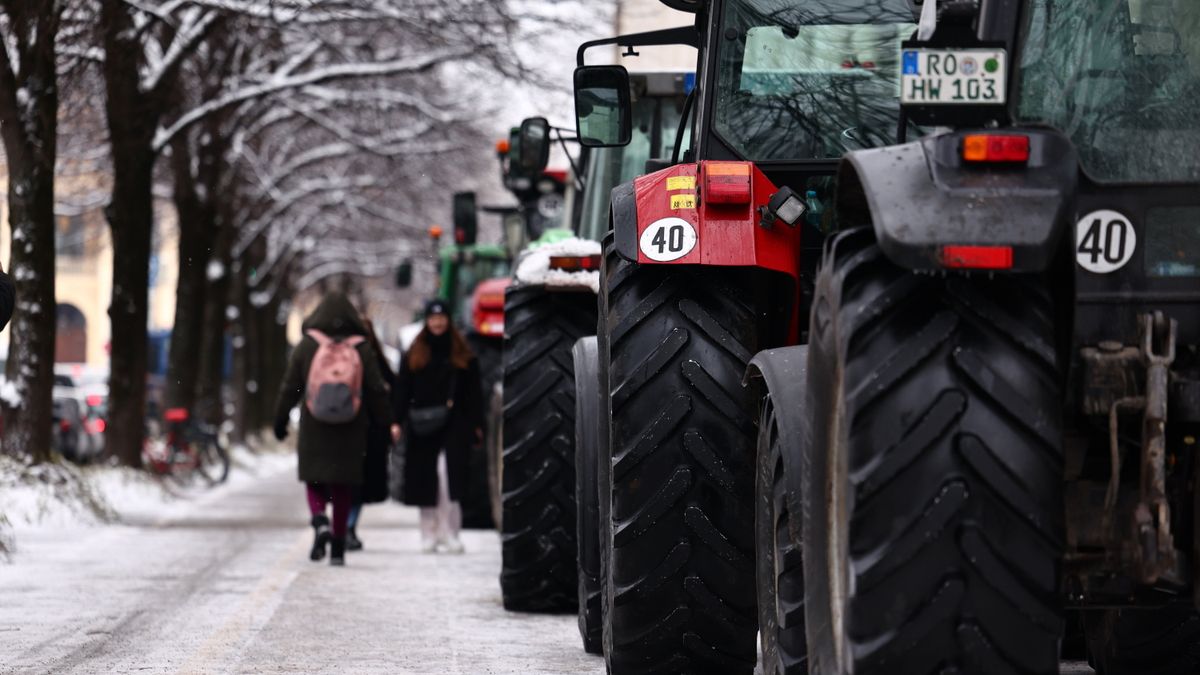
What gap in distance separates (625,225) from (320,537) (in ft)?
29.1

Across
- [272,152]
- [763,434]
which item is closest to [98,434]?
[272,152]

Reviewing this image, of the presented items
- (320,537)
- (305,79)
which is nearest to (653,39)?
(320,537)

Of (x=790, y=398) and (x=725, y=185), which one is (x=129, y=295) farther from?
(x=790, y=398)

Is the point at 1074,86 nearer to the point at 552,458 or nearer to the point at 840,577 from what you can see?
the point at 840,577

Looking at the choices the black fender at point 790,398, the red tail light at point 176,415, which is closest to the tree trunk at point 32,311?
the red tail light at point 176,415

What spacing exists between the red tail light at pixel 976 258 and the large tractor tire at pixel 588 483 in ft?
14.9

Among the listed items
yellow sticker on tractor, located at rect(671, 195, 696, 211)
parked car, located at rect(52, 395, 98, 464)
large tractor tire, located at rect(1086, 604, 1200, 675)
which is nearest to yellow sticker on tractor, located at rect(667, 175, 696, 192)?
yellow sticker on tractor, located at rect(671, 195, 696, 211)

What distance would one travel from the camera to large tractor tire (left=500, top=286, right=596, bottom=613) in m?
11.9

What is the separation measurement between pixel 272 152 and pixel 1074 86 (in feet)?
136

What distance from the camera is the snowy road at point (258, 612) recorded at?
31.5 feet

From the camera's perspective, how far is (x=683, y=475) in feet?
24.3

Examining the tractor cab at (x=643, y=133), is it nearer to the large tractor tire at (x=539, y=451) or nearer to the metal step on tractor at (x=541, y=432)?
the metal step on tractor at (x=541, y=432)

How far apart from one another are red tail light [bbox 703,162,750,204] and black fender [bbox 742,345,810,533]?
842 mm

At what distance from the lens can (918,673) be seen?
488cm
